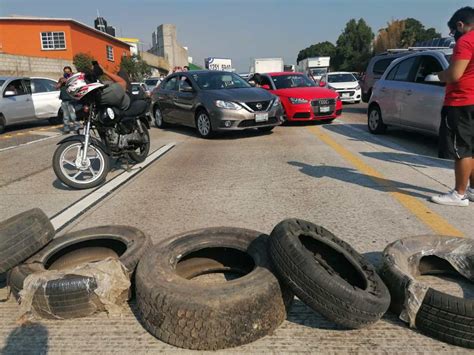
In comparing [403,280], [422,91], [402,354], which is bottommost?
[402,354]

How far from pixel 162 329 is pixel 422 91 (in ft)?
23.3

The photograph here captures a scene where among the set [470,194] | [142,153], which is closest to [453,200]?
[470,194]

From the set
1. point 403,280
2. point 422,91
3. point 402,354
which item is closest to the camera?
point 402,354

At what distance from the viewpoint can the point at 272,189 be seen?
5.57 m

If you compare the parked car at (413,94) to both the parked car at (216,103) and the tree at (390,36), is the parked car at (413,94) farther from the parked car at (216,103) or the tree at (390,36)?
the tree at (390,36)

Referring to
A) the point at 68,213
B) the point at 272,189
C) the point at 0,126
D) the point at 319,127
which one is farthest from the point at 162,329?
the point at 0,126

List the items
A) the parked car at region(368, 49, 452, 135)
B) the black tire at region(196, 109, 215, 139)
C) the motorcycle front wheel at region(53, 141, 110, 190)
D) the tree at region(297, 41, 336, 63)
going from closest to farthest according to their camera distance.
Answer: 1. the motorcycle front wheel at region(53, 141, 110, 190)
2. the parked car at region(368, 49, 452, 135)
3. the black tire at region(196, 109, 215, 139)
4. the tree at region(297, 41, 336, 63)

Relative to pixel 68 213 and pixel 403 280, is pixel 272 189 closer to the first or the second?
pixel 68 213

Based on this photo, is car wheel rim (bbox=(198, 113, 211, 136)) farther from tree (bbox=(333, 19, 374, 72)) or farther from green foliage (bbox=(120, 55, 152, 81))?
tree (bbox=(333, 19, 374, 72))

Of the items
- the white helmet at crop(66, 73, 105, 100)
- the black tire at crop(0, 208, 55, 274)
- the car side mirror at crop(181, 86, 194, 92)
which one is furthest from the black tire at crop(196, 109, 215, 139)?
the black tire at crop(0, 208, 55, 274)

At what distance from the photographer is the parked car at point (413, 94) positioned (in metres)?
7.61

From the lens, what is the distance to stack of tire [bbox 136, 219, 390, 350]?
234 centimetres

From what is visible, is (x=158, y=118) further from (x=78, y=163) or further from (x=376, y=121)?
(x=78, y=163)

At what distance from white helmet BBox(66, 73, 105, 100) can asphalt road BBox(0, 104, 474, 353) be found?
1.34 metres
